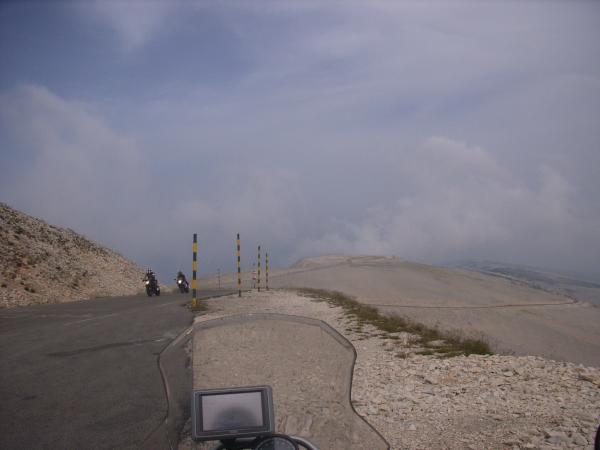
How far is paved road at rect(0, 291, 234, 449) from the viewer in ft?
15.1

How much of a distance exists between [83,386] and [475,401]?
455cm

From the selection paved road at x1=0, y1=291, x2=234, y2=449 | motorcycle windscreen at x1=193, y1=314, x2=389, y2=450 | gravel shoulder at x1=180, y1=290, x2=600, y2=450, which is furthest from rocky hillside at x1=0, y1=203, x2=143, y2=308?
gravel shoulder at x1=180, y1=290, x2=600, y2=450

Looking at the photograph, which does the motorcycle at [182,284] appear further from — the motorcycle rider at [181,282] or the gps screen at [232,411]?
the gps screen at [232,411]

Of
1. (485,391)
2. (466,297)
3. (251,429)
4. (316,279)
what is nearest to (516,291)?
(466,297)

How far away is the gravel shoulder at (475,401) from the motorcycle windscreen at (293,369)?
0.42 m

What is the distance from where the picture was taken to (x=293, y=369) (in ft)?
22.2

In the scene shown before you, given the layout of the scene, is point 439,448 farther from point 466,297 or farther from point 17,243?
point 466,297

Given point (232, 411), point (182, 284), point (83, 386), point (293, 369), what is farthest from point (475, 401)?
point (182, 284)

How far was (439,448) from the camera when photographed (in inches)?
191

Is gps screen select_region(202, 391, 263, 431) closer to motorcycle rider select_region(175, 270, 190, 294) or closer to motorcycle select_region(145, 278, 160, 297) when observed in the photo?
motorcycle select_region(145, 278, 160, 297)

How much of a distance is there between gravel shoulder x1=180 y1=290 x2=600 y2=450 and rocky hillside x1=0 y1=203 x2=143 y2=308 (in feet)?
60.7

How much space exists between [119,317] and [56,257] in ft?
66.1

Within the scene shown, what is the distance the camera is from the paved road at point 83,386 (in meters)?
4.59

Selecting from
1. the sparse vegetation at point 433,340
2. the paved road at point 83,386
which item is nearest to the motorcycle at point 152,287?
the sparse vegetation at point 433,340
